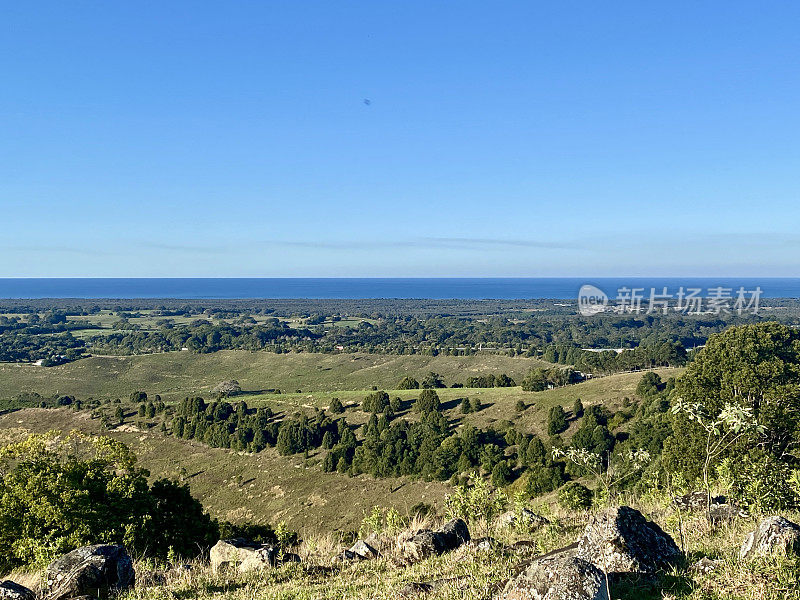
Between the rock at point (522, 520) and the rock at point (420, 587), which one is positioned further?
the rock at point (522, 520)

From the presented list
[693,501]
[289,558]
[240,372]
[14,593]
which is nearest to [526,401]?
[693,501]

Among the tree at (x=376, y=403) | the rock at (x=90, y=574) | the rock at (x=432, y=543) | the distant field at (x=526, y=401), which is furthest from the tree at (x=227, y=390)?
the rock at (x=432, y=543)

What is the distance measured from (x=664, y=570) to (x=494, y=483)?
42516 mm

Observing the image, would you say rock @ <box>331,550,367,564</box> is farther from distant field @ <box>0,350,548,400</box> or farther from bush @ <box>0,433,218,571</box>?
distant field @ <box>0,350,548,400</box>

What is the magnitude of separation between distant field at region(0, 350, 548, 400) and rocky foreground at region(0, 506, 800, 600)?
97016mm

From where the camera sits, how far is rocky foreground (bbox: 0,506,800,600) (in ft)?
18.7

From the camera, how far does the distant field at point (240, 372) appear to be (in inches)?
4371

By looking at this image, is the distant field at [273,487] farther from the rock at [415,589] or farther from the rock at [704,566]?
the rock at [704,566]

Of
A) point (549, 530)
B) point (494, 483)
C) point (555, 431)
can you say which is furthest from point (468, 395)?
point (549, 530)

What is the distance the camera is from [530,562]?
25.7 ft

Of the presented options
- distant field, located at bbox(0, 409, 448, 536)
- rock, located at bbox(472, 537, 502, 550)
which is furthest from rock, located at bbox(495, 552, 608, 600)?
distant field, located at bbox(0, 409, 448, 536)

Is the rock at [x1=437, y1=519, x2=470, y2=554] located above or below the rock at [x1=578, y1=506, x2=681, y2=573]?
below

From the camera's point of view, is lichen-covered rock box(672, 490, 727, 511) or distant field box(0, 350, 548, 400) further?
distant field box(0, 350, 548, 400)

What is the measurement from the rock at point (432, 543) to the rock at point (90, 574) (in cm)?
477
